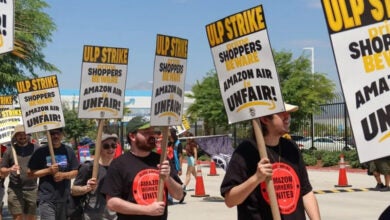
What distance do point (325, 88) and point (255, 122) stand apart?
36508mm

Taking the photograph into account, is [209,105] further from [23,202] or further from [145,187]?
[145,187]

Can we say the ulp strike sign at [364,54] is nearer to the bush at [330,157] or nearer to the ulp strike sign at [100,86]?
the ulp strike sign at [100,86]

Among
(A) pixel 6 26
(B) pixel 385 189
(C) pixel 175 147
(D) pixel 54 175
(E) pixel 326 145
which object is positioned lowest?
(B) pixel 385 189

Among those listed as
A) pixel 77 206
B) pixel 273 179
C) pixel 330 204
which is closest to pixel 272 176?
pixel 273 179

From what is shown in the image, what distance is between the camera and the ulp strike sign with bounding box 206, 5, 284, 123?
4.50 meters

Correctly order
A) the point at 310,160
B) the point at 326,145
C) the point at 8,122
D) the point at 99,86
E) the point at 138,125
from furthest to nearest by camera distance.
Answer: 1. the point at 326,145
2. the point at 310,160
3. the point at 8,122
4. the point at 99,86
5. the point at 138,125

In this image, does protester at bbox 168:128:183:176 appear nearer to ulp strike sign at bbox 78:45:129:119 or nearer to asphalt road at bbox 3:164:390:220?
asphalt road at bbox 3:164:390:220

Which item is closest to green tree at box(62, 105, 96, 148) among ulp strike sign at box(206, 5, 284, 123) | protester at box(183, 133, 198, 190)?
protester at box(183, 133, 198, 190)

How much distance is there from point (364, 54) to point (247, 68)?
4.26 feet

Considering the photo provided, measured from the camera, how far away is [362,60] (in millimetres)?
3357

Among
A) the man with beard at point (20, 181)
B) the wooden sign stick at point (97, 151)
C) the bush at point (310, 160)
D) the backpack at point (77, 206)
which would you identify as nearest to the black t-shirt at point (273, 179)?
the wooden sign stick at point (97, 151)

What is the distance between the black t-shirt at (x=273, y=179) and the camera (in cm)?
447

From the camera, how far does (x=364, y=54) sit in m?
3.36

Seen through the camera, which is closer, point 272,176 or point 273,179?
point 272,176
